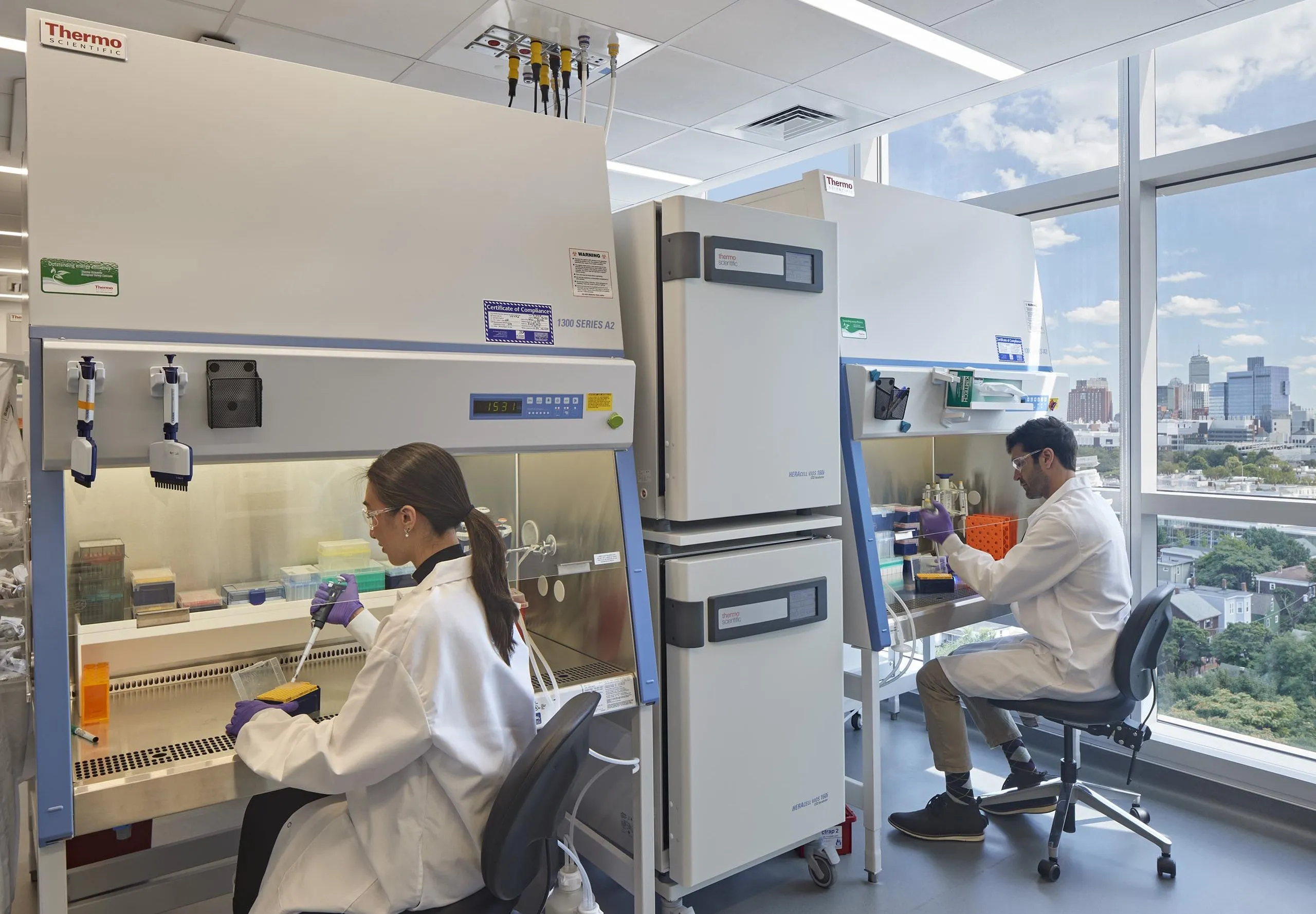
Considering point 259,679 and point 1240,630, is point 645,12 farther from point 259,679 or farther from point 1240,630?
point 1240,630

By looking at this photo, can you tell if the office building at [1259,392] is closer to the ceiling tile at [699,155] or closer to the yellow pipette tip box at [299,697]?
the ceiling tile at [699,155]

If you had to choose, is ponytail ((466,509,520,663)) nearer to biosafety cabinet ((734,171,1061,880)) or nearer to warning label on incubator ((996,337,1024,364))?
biosafety cabinet ((734,171,1061,880))

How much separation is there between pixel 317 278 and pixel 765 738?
1537 millimetres

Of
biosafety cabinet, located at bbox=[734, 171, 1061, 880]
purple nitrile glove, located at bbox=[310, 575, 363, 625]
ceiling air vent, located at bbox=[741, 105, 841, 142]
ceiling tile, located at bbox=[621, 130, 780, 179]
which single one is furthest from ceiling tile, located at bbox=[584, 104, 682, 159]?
purple nitrile glove, located at bbox=[310, 575, 363, 625]

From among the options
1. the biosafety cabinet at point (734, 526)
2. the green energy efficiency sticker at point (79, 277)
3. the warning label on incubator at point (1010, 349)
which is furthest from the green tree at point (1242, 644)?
the green energy efficiency sticker at point (79, 277)

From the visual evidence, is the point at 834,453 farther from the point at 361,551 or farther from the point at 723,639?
the point at 361,551

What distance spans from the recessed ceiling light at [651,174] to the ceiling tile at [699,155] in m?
0.04

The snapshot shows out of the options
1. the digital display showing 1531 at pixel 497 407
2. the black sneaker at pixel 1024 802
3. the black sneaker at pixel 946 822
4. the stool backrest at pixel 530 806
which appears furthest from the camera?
the black sneaker at pixel 1024 802

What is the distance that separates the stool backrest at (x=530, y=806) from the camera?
136 centimetres

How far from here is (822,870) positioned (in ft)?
8.10

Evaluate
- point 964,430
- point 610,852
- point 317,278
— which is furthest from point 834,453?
point 317,278

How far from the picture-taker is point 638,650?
2020 millimetres

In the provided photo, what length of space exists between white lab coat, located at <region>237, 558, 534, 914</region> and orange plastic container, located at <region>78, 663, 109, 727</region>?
1.32 feet

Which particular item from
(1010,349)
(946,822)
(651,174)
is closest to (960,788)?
(946,822)
